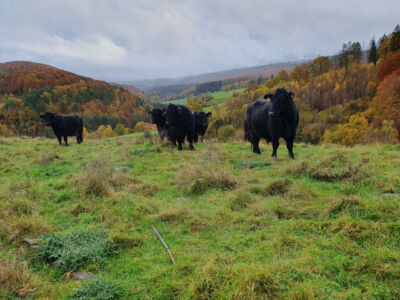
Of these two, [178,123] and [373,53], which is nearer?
[178,123]

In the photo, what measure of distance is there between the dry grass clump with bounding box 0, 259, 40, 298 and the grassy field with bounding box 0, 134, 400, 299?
0.5 inches

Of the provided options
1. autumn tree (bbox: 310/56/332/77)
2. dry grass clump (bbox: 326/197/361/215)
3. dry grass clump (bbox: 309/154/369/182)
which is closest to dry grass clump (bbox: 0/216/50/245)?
dry grass clump (bbox: 326/197/361/215)

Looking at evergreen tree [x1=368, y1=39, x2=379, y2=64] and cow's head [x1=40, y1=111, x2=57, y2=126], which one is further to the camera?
evergreen tree [x1=368, y1=39, x2=379, y2=64]

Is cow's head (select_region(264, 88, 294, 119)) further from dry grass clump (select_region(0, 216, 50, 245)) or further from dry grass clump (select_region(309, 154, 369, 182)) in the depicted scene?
dry grass clump (select_region(0, 216, 50, 245))

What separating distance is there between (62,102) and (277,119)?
119 m

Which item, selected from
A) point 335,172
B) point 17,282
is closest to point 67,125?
point 17,282

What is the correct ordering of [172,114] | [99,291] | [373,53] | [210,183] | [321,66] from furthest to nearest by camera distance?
1. [321,66]
2. [373,53]
3. [172,114]
4. [210,183]
5. [99,291]

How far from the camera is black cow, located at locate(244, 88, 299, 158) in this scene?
394 inches

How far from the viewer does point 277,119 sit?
10492mm

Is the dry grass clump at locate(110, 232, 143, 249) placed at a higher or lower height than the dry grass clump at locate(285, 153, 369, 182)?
lower

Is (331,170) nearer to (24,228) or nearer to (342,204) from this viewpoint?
(342,204)

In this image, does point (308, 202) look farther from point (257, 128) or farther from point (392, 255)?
point (257, 128)

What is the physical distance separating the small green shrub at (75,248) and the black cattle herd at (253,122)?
7.48 metres

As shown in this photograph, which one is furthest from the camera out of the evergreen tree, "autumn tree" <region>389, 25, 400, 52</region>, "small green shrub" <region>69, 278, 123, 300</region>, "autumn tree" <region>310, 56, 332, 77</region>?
"autumn tree" <region>310, 56, 332, 77</region>
